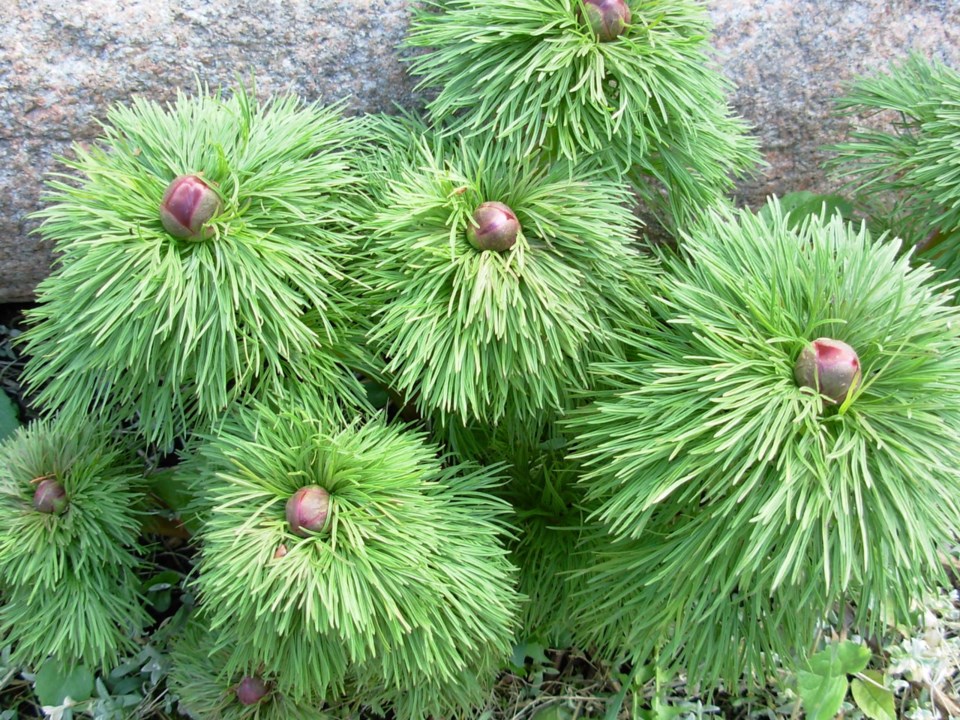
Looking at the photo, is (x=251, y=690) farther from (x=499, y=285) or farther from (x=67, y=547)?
(x=499, y=285)

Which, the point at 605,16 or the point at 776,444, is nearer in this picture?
the point at 776,444

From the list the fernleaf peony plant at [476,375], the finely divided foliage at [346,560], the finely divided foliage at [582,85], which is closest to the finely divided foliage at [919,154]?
the fernleaf peony plant at [476,375]

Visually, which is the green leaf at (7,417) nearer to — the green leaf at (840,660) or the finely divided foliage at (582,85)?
the finely divided foliage at (582,85)

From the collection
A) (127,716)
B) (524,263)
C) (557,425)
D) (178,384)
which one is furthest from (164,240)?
(127,716)

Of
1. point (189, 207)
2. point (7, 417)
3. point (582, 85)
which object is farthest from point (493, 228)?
point (7, 417)

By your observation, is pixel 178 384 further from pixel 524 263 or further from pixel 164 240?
pixel 524 263

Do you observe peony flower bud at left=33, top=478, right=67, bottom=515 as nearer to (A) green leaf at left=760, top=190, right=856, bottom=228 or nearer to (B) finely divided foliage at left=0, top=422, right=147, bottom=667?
(B) finely divided foliage at left=0, top=422, right=147, bottom=667
